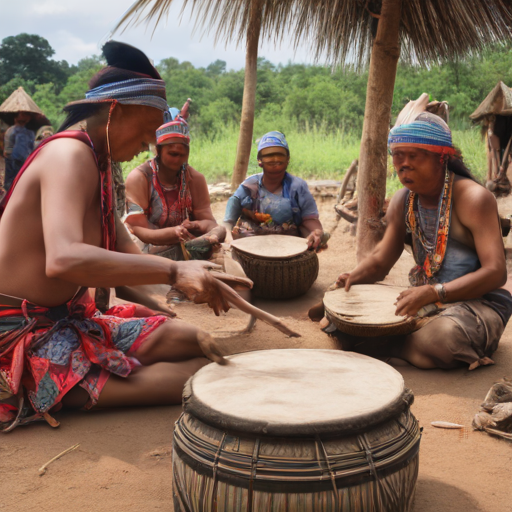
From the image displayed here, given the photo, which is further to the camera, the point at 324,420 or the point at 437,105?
the point at 437,105

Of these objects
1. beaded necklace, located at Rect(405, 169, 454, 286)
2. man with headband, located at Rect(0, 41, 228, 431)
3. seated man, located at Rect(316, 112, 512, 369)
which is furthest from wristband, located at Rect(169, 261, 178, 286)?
beaded necklace, located at Rect(405, 169, 454, 286)

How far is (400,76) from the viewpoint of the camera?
55.7 ft

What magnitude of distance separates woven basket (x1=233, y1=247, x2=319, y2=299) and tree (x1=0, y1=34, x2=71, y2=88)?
29.7 metres

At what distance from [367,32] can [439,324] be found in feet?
10.7

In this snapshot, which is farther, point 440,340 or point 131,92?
point 440,340

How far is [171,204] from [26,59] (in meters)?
31.1

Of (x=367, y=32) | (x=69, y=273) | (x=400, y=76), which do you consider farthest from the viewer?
(x=400, y=76)

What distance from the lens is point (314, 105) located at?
55.4 ft

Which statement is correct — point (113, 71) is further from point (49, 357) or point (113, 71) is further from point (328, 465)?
point (328, 465)

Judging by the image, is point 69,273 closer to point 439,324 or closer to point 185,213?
point 439,324

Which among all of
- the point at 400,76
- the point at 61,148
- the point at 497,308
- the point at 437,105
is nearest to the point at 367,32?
the point at 437,105

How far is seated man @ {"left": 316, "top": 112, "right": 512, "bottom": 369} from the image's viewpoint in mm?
2955

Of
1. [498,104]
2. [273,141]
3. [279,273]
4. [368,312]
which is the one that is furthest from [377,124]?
[498,104]

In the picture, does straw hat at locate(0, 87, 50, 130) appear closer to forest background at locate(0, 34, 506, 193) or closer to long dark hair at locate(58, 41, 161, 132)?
forest background at locate(0, 34, 506, 193)
